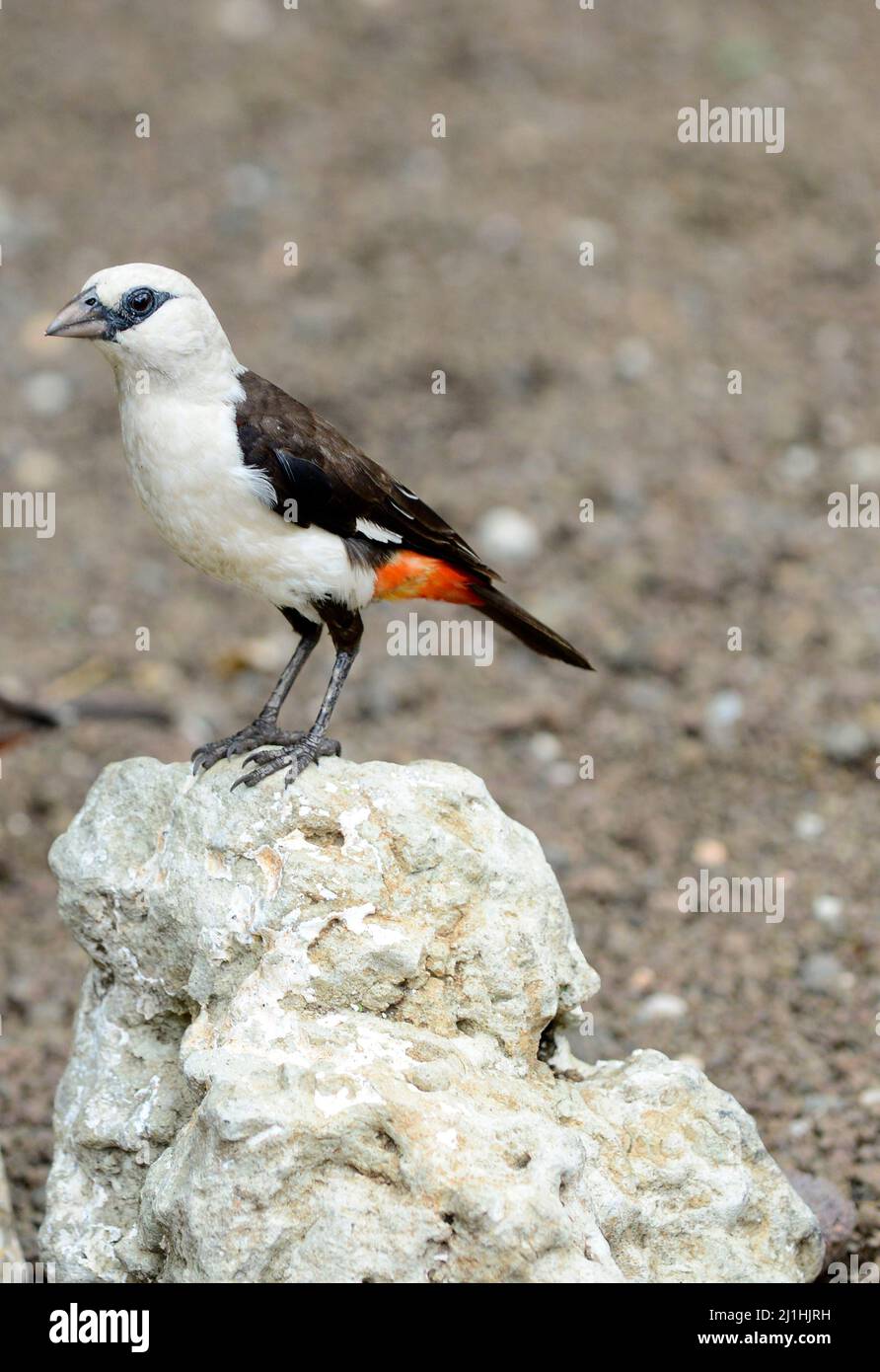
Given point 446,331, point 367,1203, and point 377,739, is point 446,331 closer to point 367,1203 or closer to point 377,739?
point 377,739

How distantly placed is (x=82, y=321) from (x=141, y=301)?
165 mm

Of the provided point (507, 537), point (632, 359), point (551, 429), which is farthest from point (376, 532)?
point (632, 359)

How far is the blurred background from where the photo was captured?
248 inches

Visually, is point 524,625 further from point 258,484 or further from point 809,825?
point 809,825

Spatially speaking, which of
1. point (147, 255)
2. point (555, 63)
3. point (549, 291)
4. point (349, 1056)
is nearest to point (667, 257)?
point (549, 291)

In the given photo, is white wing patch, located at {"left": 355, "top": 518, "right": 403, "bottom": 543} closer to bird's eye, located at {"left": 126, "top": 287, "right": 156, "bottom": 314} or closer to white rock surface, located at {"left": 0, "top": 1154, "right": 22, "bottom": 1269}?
bird's eye, located at {"left": 126, "top": 287, "right": 156, "bottom": 314}

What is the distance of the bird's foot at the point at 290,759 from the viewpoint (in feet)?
14.1

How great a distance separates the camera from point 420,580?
5020mm

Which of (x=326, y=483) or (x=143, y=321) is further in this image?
(x=326, y=483)

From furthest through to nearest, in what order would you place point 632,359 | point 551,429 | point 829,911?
point 632,359
point 551,429
point 829,911

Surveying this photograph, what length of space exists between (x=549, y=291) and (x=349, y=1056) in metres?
7.25

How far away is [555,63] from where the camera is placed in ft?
38.9

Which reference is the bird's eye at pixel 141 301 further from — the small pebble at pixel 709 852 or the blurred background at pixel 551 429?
the small pebble at pixel 709 852

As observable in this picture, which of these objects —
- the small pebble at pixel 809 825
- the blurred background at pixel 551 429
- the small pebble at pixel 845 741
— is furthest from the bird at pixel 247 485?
the small pebble at pixel 845 741
